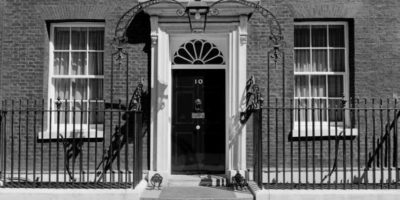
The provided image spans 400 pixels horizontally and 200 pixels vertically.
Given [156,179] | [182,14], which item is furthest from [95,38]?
[156,179]

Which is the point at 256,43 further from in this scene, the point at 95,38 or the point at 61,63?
the point at 61,63

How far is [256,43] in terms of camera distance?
33.3ft

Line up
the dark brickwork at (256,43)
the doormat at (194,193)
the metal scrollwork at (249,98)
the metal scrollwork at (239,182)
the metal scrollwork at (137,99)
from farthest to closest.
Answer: the dark brickwork at (256,43)
the metal scrollwork at (249,98)
the metal scrollwork at (137,99)
the metal scrollwork at (239,182)
the doormat at (194,193)

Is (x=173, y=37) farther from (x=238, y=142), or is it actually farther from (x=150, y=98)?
(x=238, y=142)

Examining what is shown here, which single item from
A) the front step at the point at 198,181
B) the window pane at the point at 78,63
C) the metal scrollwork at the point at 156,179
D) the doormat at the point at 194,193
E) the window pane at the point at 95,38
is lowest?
the doormat at the point at 194,193

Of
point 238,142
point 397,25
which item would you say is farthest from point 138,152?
point 397,25

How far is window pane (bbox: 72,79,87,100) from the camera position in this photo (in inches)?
410

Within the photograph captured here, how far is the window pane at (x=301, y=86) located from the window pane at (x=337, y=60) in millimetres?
620

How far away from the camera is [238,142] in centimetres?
985

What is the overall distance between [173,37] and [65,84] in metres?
2.46

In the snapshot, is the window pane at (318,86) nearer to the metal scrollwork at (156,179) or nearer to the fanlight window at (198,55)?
the fanlight window at (198,55)

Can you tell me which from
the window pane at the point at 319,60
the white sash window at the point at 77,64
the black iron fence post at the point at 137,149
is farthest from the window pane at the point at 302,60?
the white sash window at the point at 77,64

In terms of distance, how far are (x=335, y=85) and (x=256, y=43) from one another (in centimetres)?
189

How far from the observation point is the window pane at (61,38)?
10.5m
